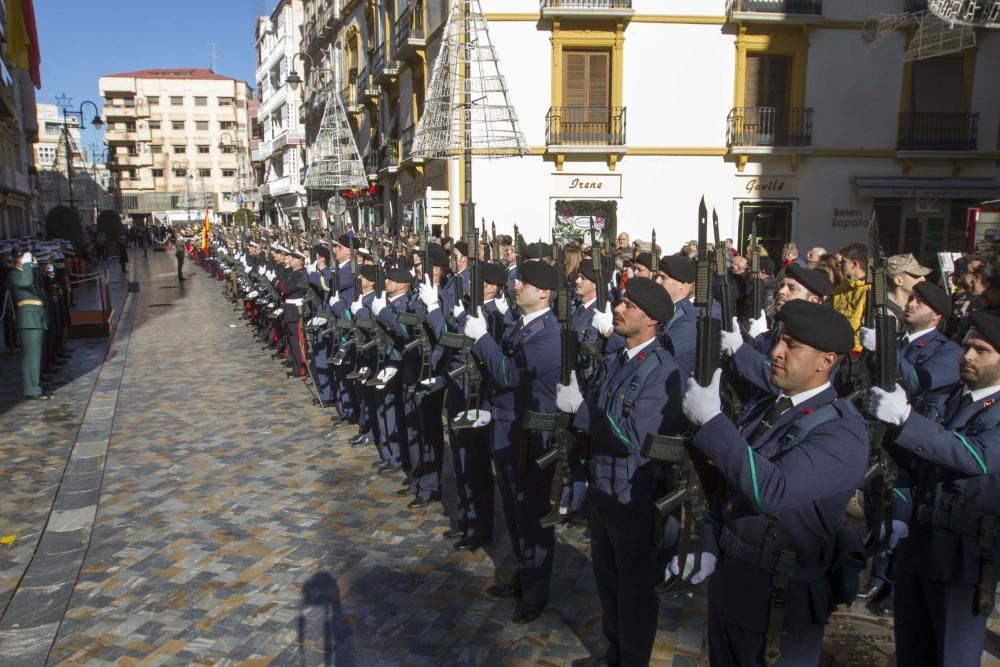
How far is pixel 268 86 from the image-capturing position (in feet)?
185

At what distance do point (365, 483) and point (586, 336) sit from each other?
256 cm

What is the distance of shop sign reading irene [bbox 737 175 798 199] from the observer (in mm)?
20828

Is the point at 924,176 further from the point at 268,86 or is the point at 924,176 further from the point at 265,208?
the point at 268,86

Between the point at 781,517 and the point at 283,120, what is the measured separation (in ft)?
171

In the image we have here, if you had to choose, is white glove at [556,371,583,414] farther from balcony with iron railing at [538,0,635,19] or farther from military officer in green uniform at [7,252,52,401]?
balcony with iron railing at [538,0,635,19]

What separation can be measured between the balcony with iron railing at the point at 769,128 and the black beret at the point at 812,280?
15.7 meters

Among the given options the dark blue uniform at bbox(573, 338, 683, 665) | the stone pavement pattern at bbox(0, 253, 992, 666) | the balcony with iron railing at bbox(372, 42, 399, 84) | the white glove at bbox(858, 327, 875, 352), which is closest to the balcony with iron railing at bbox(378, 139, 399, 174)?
the balcony with iron railing at bbox(372, 42, 399, 84)

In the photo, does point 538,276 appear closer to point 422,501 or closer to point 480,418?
point 480,418

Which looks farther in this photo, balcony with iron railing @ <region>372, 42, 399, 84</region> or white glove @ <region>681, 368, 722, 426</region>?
balcony with iron railing @ <region>372, 42, 399, 84</region>

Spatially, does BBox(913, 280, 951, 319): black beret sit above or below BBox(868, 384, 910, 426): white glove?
above

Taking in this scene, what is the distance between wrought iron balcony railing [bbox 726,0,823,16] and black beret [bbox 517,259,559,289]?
17912 mm

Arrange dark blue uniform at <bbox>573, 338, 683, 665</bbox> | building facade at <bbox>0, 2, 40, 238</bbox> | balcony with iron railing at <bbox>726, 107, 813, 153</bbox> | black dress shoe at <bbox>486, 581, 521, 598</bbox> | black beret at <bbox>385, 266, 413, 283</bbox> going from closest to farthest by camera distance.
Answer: dark blue uniform at <bbox>573, 338, 683, 665</bbox> → black dress shoe at <bbox>486, 581, 521, 598</bbox> → black beret at <bbox>385, 266, 413, 283</bbox> → balcony with iron railing at <bbox>726, 107, 813, 153</bbox> → building facade at <bbox>0, 2, 40, 238</bbox>

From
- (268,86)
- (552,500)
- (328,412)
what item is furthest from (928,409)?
(268,86)

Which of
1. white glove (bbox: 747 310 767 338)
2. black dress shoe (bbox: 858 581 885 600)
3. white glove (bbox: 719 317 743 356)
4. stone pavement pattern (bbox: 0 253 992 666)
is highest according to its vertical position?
white glove (bbox: 719 317 743 356)
